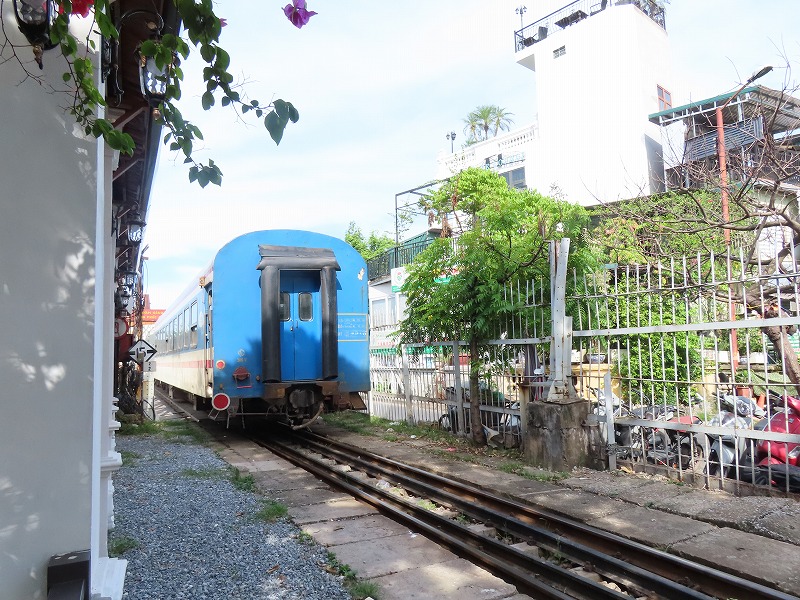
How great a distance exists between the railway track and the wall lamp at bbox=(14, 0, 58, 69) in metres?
4.12

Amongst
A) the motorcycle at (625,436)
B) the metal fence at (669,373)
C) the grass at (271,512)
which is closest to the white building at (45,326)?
the grass at (271,512)

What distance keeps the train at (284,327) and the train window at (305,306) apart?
0.02 metres

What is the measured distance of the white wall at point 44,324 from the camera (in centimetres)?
239

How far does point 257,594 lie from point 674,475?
497 cm

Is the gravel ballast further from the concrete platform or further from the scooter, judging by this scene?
the scooter

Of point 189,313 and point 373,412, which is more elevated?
point 189,313

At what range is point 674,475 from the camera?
22.6ft

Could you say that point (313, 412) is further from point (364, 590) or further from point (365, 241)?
point (365, 241)

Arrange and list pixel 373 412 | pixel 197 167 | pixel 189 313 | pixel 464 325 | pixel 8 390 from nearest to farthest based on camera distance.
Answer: pixel 8 390 → pixel 197 167 → pixel 464 325 → pixel 189 313 → pixel 373 412

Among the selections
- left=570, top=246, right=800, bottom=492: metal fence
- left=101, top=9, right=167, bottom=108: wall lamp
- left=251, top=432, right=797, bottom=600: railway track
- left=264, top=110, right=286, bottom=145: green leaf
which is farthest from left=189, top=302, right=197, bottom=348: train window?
left=264, top=110, right=286, bottom=145: green leaf

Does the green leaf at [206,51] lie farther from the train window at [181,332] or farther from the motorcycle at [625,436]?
the train window at [181,332]

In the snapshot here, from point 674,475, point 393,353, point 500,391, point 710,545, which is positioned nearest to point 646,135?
point 393,353

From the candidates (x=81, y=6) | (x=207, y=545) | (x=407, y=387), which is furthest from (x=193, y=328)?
(x=81, y=6)

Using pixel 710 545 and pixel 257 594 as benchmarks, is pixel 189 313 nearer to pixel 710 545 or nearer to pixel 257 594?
pixel 257 594
